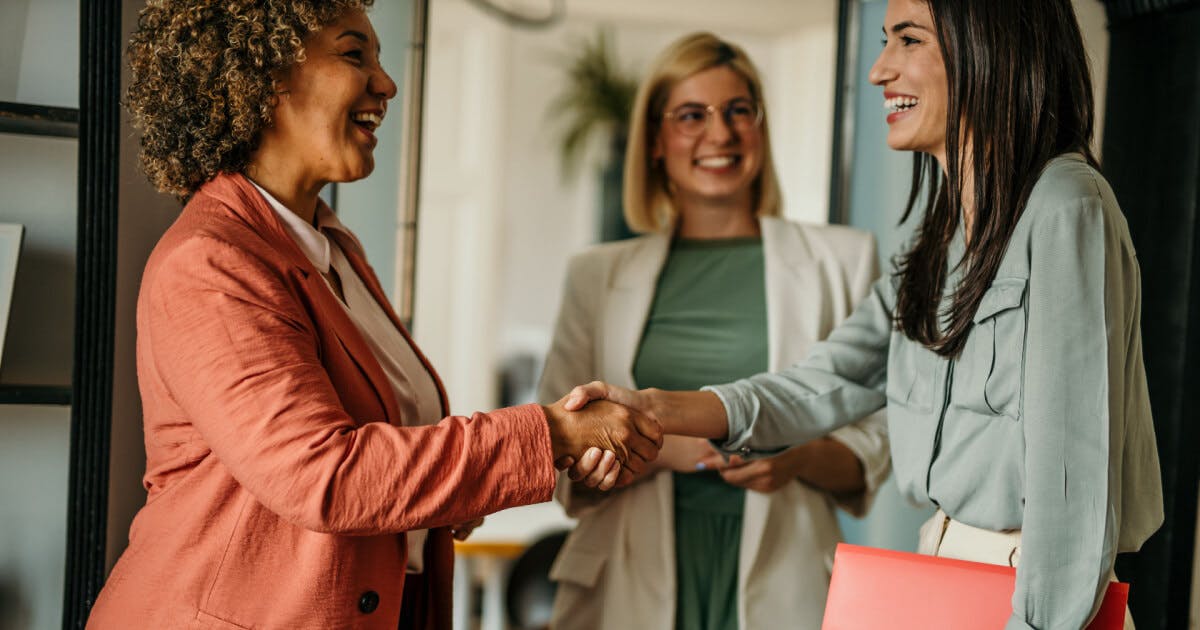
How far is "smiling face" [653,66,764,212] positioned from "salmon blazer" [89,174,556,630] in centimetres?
102

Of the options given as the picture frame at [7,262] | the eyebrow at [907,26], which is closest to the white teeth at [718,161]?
the eyebrow at [907,26]

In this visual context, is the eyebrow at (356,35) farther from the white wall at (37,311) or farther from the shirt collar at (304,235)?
the white wall at (37,311)

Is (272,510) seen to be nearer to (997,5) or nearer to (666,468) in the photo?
(666,468)

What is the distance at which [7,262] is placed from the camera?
1.72 meters

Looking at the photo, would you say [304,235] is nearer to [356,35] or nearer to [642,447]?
[356,35]

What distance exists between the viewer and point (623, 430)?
5.43 feet


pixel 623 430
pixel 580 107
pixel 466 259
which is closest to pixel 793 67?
pixel 580 107

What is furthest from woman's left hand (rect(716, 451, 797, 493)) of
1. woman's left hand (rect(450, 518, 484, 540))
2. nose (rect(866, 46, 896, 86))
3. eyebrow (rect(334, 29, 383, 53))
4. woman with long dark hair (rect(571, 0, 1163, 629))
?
eyebrow (rect(334, 29, 383, 53))

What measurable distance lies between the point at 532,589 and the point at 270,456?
2846mm

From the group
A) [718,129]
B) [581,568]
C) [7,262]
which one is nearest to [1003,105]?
[718,129]

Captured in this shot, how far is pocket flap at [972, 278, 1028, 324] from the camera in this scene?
133 centimetres

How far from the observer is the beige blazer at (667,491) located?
2.07 meters

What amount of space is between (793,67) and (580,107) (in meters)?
1.25

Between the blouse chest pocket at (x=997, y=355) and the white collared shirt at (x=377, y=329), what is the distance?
85 cm
